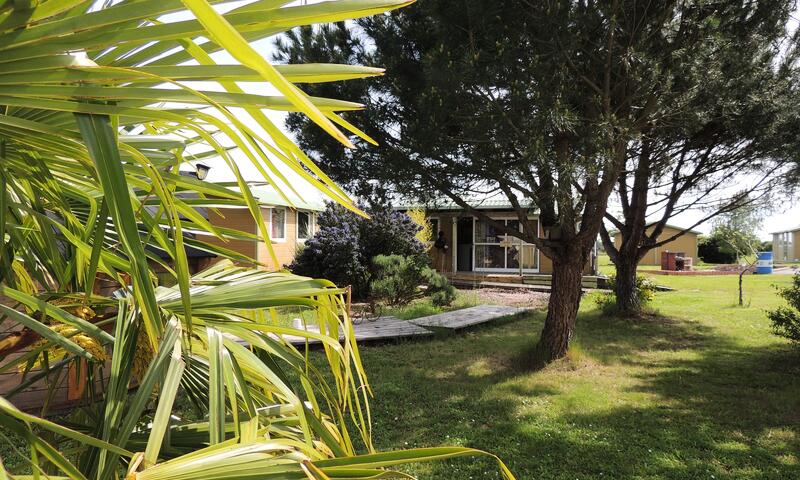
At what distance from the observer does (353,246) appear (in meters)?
11.4

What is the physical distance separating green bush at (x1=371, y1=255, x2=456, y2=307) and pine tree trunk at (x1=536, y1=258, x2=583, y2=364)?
5.34 m

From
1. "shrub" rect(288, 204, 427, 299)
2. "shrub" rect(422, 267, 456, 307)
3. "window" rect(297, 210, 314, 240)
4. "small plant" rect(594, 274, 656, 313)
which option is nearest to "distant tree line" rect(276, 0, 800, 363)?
"small plant" rect(594, 274, 656, 313)

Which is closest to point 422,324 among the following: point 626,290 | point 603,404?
point 603,404

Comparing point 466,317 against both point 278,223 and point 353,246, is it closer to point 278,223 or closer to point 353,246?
point 353,246

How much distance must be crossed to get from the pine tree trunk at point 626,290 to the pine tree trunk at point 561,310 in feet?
14.6

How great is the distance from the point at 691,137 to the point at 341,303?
353 inches

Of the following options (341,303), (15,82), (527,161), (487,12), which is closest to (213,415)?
(341,303)

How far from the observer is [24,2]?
580 mm

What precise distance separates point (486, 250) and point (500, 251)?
58 centimetres

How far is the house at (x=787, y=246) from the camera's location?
45.1 m

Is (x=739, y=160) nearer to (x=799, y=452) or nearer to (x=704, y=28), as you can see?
(x=704, y=28)

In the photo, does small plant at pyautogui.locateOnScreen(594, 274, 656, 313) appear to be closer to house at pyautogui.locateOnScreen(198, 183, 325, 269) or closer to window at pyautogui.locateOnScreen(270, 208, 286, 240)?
house at pyautogui.locateOnScreen(198, 183, 325, 269)

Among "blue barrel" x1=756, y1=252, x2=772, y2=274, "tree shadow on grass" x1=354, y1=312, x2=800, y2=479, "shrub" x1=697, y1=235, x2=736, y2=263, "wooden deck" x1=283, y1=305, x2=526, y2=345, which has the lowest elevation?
"tree shadow on grass" x1=354, y1=312, x2=800, y2=479

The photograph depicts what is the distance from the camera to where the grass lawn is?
3.61 meters
